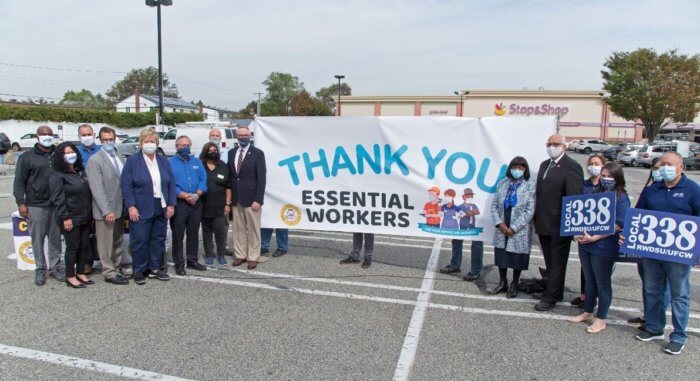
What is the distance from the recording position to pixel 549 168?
5055 millimetres

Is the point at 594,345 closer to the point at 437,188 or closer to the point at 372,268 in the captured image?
the point at 437,188

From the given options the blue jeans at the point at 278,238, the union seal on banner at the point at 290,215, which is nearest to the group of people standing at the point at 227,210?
the union seal on banner at the point at 290,215

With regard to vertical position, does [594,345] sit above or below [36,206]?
below

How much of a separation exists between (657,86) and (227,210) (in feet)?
131

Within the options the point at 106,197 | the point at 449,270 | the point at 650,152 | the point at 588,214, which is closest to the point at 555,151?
the point at 588,214

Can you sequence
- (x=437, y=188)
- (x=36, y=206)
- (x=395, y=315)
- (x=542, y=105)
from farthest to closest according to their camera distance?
(x=542, y=105)
(x=437, y=188)
(x=36, y=206)
(x=395, y=315)

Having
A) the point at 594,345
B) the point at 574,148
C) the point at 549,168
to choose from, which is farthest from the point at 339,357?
the point at 574,148

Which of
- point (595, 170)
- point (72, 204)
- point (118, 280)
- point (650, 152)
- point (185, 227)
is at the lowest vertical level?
point (118, 280)

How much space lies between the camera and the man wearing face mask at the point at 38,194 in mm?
5332

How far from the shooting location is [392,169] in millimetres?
6320

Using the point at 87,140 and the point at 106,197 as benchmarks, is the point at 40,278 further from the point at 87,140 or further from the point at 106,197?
the point at 87,140

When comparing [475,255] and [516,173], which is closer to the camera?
[516,173]

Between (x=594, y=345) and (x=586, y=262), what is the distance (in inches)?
33.5

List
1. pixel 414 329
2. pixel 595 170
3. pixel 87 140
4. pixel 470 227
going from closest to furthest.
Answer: pixel 414 329, pixel 595 170, pixel 87 140, pixel 470 227
